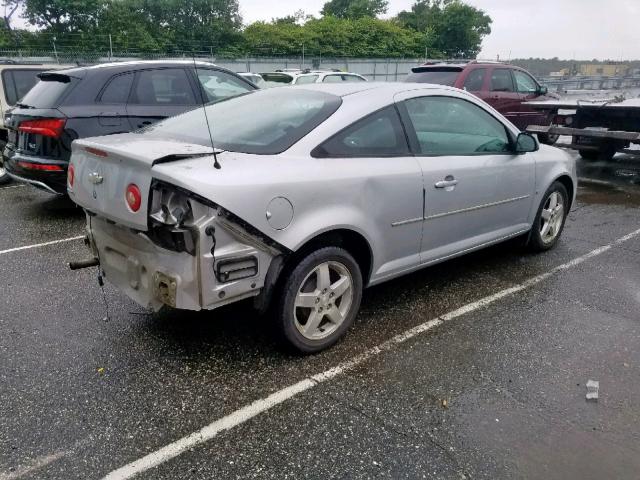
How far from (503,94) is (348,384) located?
9.20 m

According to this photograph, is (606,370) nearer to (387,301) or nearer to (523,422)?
(523,422)

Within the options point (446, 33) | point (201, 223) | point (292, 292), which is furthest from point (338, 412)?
point (446, 33)

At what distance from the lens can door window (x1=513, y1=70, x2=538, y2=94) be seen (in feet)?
36.1

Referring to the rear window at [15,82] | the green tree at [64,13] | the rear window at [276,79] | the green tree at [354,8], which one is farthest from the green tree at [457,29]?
the rear window at [15,82]

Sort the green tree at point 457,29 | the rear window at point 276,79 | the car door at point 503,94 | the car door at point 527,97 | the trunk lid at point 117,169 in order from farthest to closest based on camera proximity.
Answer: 1. the green tree at point 457,29
2. the rear window at point 276,79
3. the car door at point 527,97
4. the car door at point 503,94
5. the trunk lid at point 117,169

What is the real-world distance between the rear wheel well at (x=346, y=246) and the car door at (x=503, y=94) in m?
8.02

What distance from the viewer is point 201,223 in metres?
2.59

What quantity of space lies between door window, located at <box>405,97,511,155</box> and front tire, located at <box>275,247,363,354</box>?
1.05 metres

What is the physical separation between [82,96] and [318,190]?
4.14 meters

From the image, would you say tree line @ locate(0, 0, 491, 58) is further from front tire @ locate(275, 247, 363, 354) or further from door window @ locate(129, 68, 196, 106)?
front tire @ locate(275, 247, 363, 354)

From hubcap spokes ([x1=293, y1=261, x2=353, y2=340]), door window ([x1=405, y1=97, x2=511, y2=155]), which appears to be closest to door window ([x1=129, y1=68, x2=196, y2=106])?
door window ([x1=405, y1=97, x2=511, y2=155])

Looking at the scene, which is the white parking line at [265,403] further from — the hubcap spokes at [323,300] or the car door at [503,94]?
the car door at [503,94]

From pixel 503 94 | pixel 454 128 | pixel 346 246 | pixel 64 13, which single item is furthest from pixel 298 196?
pixel 64 13

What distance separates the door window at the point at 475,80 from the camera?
10.1 meters
